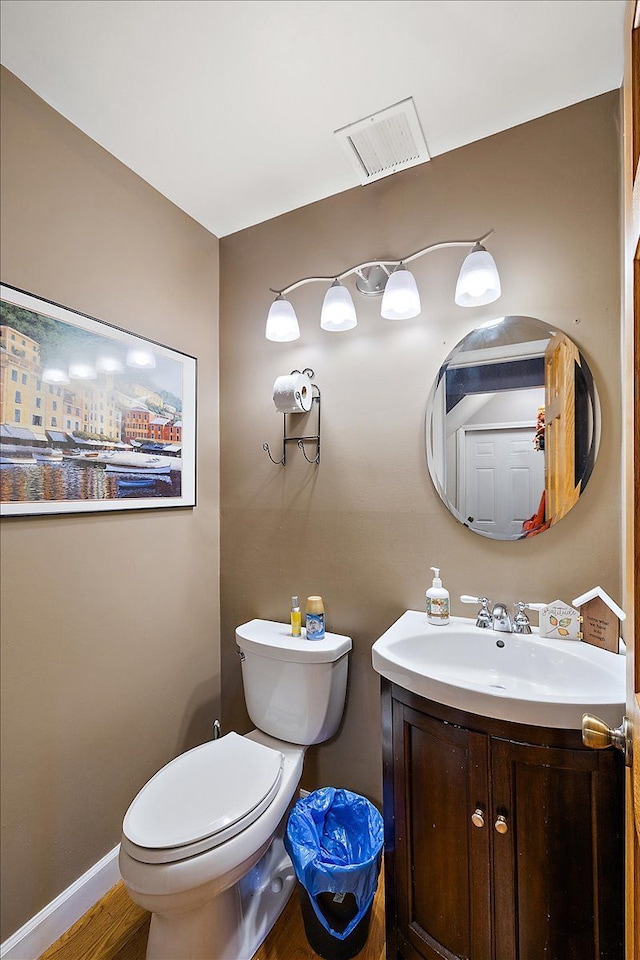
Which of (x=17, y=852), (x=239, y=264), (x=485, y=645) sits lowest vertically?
(x=17, y=852)

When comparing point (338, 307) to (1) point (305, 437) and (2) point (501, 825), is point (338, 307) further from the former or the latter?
(2) point (501, 825)

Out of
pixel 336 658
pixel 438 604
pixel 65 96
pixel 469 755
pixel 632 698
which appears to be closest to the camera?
pixel 632 698

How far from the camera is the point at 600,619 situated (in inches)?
48.1

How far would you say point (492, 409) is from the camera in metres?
1.46

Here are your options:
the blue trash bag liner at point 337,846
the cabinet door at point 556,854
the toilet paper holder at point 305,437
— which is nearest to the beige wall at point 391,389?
the toilet paper holder at point 305,437

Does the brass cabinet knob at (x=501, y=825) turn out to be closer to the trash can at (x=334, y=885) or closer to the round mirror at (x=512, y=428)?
the trash can at (x=334, y=885)

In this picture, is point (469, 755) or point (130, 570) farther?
point (130, 570)

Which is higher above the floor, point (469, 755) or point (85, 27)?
point (85, 27)

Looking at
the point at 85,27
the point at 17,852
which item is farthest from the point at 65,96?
the point at 17,852

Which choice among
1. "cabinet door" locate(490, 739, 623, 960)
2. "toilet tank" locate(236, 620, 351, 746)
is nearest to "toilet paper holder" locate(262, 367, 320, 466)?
"toilet tank" locate(236, 620, 351, 746)

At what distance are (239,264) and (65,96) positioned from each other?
80 cm

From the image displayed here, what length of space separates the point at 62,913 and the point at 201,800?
2.03ft

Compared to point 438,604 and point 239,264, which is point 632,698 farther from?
point 239,264

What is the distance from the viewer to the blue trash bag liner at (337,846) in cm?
124
